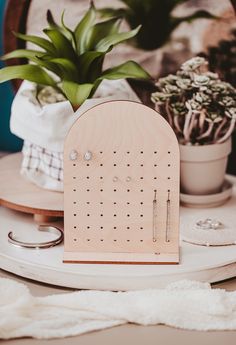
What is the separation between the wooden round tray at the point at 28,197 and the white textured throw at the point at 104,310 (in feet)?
0.60

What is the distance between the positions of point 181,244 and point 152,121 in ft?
0.66

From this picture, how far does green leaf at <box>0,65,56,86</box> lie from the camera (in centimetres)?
112

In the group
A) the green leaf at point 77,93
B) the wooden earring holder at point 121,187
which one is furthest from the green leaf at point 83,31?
the wooden earring holder at point 121,187

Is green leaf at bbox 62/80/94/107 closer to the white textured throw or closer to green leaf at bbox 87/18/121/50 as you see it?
green leaf at bbox 87/18/121/50

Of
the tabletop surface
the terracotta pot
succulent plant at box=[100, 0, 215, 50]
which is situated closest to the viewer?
the tabletop surface

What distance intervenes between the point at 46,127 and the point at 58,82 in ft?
0.37

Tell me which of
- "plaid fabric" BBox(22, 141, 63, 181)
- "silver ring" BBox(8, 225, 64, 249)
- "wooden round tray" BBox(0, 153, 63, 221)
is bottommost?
"silver ring" BBox(8, 225, 64, 249)

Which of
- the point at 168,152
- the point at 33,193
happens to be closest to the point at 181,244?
the point at 168,152

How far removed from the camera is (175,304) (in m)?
0.94

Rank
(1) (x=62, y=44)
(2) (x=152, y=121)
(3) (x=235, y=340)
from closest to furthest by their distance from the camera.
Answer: (3) (x=235, y=340) < (2) (x=152, y=121) < (1) (x=62, y=44)

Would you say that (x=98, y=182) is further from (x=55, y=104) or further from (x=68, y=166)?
(x=55, y=104)

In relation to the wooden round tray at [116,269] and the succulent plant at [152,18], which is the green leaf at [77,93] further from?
the succulent plant at [152,18]

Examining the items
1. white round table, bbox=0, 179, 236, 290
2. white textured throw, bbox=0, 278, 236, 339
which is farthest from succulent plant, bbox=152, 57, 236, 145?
white textured throw, bbox=0, 278, 236, 339

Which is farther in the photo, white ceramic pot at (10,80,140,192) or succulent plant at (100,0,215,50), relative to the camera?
succulent plant at (100,0,215,50)
